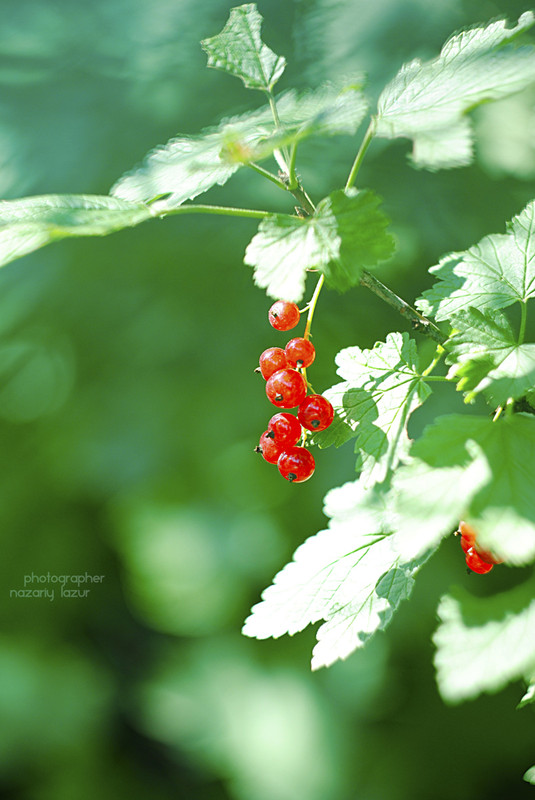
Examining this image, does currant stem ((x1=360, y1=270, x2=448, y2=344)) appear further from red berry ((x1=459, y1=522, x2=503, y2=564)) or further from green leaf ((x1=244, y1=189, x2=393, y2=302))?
red berry ((x1=459, y1=522, x2=503, y2=564))

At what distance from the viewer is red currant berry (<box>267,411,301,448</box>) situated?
590mm

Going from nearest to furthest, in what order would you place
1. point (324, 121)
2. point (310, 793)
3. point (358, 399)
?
point (324, 121) < point (358, 399) < point (310, 793)

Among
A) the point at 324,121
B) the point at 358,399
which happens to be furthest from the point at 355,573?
the point at 324,121

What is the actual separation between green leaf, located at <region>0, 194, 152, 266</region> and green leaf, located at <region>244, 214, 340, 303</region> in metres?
0.08

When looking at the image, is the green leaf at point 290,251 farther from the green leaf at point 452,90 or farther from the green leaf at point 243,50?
the green leaf at point 243,50

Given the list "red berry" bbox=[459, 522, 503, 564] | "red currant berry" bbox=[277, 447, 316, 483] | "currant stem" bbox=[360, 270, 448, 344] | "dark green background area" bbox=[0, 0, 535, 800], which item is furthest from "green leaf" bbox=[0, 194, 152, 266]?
"dark green background area" bbox=[0, 0, 535, 800]

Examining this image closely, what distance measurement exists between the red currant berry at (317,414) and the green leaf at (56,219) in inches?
8.6

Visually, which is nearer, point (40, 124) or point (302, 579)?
point (302, 579)

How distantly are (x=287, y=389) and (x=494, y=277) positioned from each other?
0.22 metres

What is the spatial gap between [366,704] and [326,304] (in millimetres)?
1032

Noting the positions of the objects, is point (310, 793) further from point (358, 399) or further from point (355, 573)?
point (358, 399)

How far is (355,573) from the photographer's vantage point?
0.61m

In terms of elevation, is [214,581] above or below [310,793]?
above

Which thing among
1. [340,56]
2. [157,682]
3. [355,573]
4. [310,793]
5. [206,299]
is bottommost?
[310,793]
